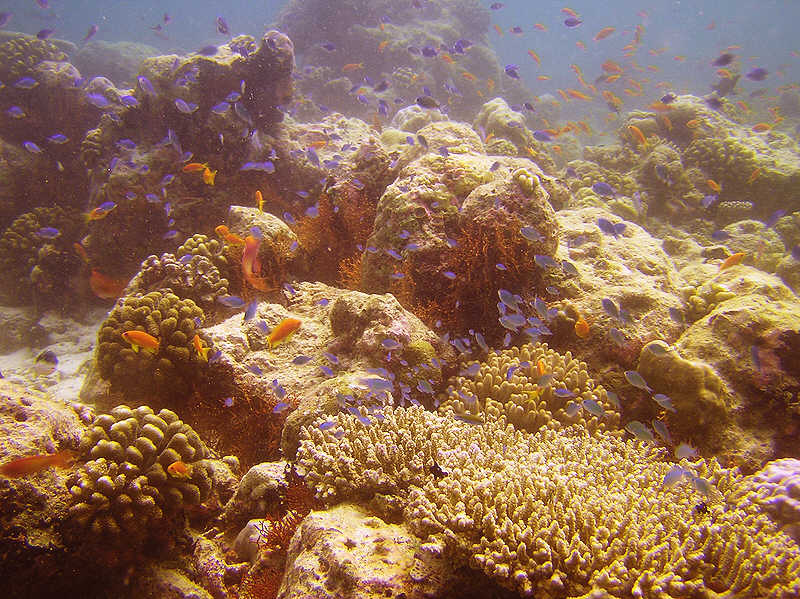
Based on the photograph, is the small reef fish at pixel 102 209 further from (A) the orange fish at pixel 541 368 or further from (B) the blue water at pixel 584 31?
(B) the blue water at pixel 584 31

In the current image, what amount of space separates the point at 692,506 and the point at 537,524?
1.48 metres

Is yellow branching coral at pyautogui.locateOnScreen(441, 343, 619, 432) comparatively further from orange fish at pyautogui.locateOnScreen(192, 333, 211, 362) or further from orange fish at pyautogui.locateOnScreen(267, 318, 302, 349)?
orange fish at pyautogui.locateOnScreen(192, 333, 211, 362)

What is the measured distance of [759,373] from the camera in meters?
4.51

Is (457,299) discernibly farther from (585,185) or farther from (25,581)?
(585,185)

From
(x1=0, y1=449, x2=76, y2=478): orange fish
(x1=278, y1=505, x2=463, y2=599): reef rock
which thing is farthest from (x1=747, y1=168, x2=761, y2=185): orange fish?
(x1=0, y1=449, x2=76, y2=478): orange fish

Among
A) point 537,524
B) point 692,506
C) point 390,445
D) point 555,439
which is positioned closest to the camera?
point 537,524

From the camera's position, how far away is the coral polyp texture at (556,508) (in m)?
2.63

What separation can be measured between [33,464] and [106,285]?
295 inches

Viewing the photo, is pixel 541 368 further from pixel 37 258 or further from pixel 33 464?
pixel 37 258

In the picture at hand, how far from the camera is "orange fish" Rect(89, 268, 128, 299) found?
357 inches

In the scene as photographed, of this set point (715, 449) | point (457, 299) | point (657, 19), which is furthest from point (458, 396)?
point (657, 19)

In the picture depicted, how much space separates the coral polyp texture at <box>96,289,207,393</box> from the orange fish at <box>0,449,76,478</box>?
2.12 meters

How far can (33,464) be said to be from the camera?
9.68 feet

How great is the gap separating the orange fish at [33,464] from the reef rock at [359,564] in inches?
76.2
